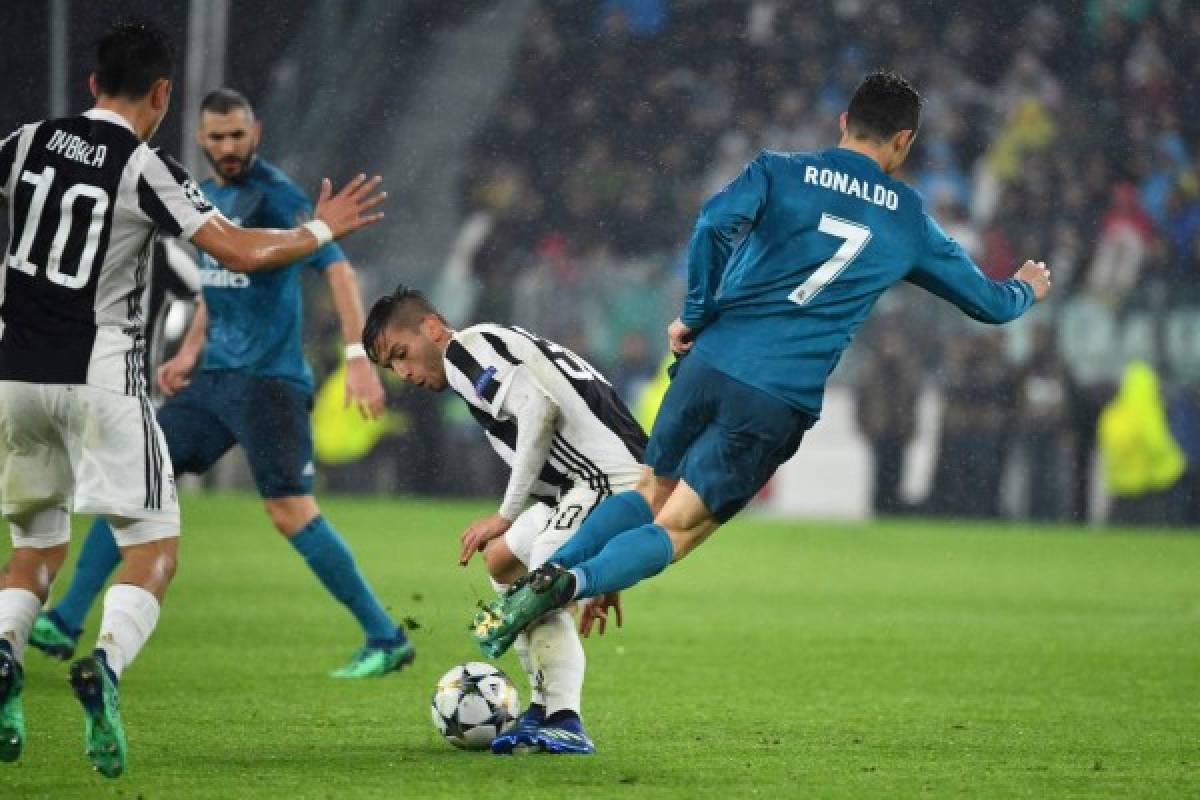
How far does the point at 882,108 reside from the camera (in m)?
5.87

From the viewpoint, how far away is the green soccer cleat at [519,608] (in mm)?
5152

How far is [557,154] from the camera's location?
17969 millimetres

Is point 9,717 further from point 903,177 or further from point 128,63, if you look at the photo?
point 903,177

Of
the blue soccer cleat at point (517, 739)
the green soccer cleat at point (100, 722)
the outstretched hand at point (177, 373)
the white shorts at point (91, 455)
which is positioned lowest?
the blue soccer cleat at point (517, 739)

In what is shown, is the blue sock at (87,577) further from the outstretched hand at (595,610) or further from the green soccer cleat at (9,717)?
the green soccer cleat at (9,717)

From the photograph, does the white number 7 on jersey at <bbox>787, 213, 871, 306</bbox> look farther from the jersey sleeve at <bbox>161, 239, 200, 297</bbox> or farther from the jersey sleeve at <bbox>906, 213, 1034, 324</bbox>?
the jersey sleeve at <bbox>161, 239, 200, 297</bbox>

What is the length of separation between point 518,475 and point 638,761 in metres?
0.86

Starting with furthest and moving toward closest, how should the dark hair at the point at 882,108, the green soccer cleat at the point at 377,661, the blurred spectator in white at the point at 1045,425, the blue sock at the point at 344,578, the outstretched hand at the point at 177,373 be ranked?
the blurred spectator in white at the point at 1045,425 → the outstretched hand at the point at 177,373 → the blue sock at the point at 344,578 → the green soccer cleat at the point at 377,661 → the dark hair at the point at 882,108

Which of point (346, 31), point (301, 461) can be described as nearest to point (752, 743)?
point (301, 461)

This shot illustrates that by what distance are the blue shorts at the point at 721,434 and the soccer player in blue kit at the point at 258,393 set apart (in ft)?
7.17

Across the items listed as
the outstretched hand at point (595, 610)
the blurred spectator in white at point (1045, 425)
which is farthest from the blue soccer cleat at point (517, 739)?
the blurred spectator in white at point (1045, 425)

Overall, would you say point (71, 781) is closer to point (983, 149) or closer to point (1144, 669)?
point (1144, 669)

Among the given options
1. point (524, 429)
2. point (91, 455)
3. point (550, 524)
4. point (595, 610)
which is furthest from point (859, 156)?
point (91, 455)

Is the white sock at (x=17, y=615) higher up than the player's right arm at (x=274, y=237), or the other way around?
the player's right arm at (x=274, y=237)
